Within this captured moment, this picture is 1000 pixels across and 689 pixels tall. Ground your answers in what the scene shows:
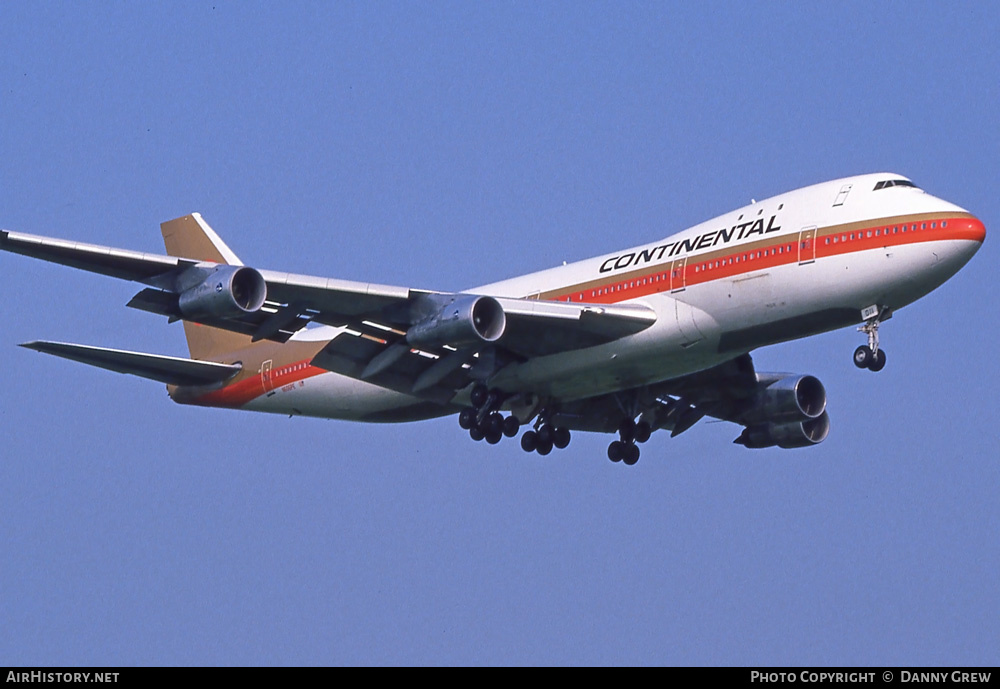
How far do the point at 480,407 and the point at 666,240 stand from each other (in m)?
7.04

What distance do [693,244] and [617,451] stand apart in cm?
888

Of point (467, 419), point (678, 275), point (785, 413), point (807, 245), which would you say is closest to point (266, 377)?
point (467, 419)

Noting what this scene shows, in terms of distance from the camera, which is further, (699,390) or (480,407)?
(699,390)

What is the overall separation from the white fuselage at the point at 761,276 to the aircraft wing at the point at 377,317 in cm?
66

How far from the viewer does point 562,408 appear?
4400 cm

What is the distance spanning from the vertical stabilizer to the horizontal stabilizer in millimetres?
1748

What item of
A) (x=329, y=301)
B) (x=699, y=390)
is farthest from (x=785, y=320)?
(x=329, y=301)

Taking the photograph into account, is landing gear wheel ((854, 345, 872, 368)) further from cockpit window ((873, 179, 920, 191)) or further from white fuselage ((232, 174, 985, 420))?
cockpit window ((873, 179, 920, 191))

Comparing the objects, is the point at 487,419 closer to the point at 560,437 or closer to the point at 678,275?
the point at 560,437
